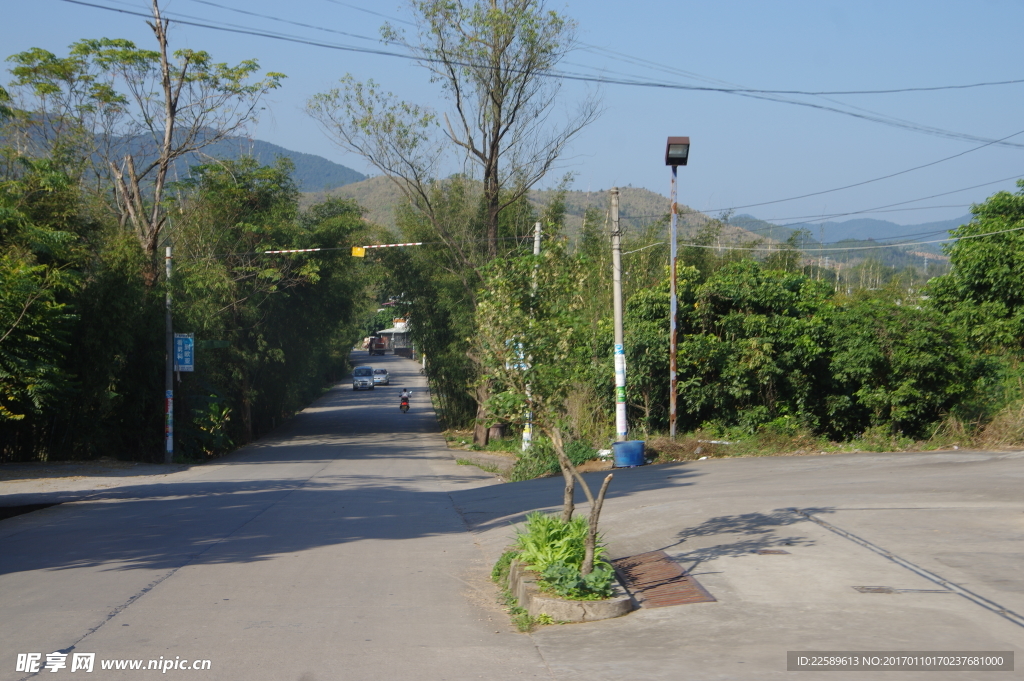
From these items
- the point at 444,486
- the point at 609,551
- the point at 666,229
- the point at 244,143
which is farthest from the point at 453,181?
the point at 609,551

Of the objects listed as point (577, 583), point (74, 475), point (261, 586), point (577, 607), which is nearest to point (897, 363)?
point (577, 583)

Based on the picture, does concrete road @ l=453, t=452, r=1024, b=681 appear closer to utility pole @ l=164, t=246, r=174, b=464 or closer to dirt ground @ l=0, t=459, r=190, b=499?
dirt ground @ l=0, t=459, r=190, b=499

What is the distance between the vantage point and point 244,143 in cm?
3080

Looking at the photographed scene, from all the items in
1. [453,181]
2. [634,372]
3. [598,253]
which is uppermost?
[453,181]

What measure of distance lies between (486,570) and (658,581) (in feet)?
8.23

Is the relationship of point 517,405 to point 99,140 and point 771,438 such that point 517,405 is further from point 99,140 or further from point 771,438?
point 99,140

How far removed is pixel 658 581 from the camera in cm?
801

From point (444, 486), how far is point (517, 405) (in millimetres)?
12024

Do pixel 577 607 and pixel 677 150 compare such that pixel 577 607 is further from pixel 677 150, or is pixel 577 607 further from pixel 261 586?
pixel 677 150

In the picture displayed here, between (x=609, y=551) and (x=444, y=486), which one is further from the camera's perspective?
(x=444, y=486)

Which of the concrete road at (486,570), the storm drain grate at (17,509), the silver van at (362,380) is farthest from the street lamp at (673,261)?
the silver van at (362,380)

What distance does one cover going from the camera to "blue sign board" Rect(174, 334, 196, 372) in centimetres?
2489

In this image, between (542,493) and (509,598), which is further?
(542,493)

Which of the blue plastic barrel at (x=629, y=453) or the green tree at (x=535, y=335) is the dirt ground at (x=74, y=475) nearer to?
the blue plastic barrel at (x=629, y=453)
